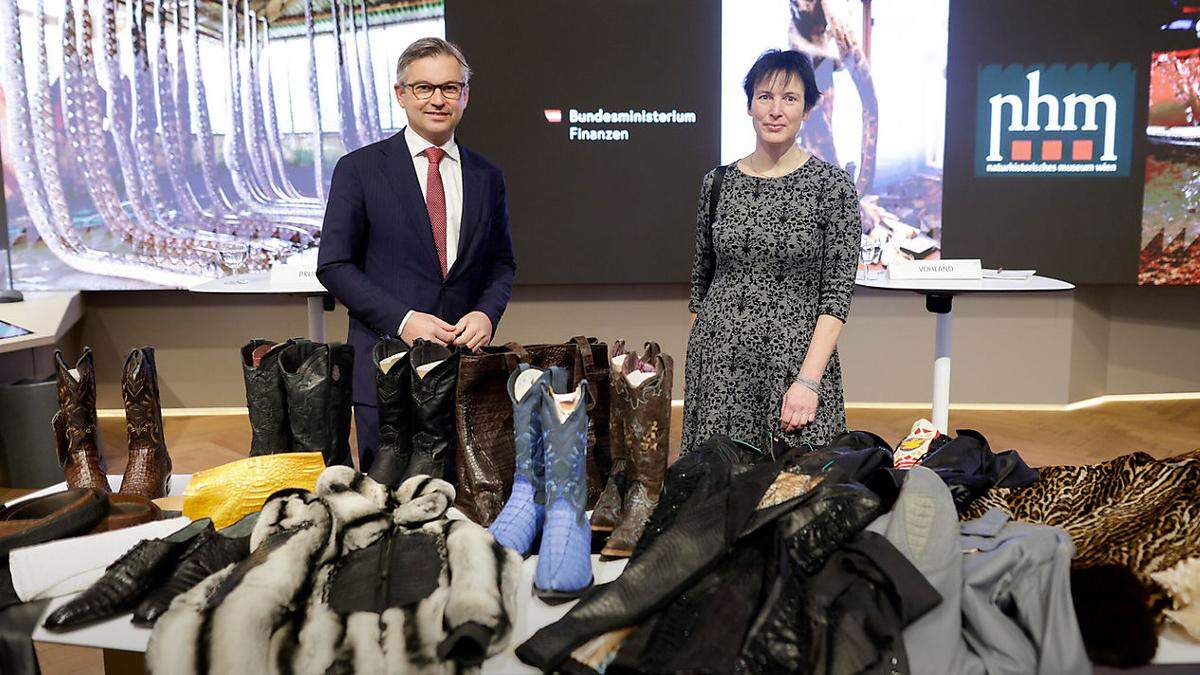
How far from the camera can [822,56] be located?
5.44m

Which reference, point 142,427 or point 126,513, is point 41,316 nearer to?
point 142,427

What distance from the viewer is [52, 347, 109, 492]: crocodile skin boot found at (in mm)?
1869

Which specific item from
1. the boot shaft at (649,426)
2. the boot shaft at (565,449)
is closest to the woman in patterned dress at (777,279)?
the boot shaft at (649,426)

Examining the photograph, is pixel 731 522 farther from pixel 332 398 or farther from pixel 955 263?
pixel 955 263

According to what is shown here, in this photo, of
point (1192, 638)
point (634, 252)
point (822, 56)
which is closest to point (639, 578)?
point (1192, 638)

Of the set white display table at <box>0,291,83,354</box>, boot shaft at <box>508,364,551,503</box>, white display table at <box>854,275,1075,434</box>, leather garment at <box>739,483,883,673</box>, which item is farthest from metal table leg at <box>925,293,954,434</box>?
white display table at <box>0,291,83,354</box>

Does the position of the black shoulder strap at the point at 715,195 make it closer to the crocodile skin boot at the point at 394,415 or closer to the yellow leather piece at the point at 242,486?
the crocodile skin boot at the point at 394,415

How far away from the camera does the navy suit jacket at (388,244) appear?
2.19m

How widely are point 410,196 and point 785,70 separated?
1.03 meters

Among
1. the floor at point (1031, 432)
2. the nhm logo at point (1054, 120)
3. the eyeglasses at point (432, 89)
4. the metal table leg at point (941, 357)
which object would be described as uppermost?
the nhm logo at point (1054, 120)

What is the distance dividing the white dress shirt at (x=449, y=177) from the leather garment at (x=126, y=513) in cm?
93

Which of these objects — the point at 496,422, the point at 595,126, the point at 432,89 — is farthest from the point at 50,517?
the point at 595,126

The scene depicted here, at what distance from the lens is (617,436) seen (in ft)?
5.27

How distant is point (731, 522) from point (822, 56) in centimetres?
478
